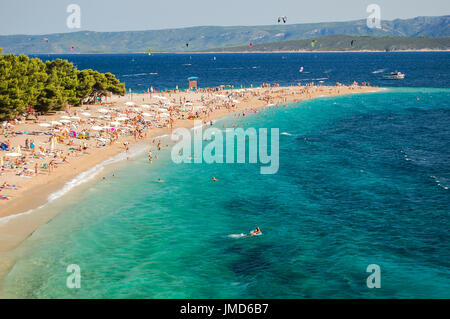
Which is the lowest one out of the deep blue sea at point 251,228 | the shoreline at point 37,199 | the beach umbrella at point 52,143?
the deep blue sea at point 251,228

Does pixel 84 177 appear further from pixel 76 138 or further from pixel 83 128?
pixel 83 128

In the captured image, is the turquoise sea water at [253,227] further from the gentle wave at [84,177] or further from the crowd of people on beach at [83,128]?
the crowd of people on beach at [83,128]

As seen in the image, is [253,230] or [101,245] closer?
[101,245]

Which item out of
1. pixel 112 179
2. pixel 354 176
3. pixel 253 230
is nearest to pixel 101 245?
pixel 253 230

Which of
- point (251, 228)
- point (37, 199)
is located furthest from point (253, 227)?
point (37, 199)

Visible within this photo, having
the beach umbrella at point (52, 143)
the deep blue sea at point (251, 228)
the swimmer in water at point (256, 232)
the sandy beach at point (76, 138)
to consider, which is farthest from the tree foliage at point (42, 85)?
the swimmer in water at point (256, 232)

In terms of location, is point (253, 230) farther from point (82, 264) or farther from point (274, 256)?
point (82, 264)
